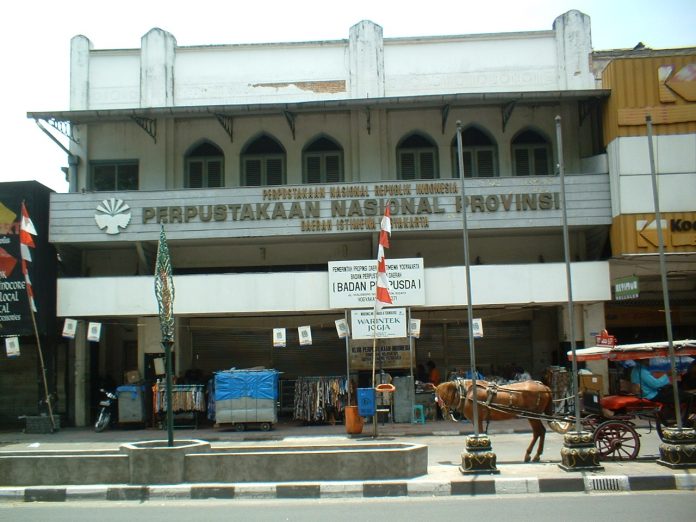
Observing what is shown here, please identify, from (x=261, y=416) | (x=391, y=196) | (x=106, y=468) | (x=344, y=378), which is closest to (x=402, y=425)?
(x=344, y=378)

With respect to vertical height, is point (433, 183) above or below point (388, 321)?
above

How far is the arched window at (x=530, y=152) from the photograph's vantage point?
25672 millimetres

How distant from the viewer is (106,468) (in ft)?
38.6

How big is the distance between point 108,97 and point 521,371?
17.0 meters

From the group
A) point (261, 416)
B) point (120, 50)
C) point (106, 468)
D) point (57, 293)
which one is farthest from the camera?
point (120, 50)

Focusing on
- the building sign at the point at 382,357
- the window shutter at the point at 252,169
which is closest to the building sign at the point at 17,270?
the window shutter at the point at 252,169

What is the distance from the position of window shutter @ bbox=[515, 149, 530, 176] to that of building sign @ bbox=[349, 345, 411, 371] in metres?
8.06

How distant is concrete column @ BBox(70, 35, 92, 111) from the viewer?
25.5 m

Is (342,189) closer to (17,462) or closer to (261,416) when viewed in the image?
(261,416)

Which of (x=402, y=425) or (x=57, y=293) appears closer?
(x=402, y=425)

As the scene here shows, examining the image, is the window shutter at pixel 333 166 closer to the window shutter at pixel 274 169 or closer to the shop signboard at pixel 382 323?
the window shutter at pixel 274 169

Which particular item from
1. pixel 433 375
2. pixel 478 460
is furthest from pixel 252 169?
pixel 478 460

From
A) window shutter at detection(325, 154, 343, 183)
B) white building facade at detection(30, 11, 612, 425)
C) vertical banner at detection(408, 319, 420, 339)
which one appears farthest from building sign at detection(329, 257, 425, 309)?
window shutter at detection(325, 154, 343, 183)

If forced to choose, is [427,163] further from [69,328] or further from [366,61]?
[69,328]
